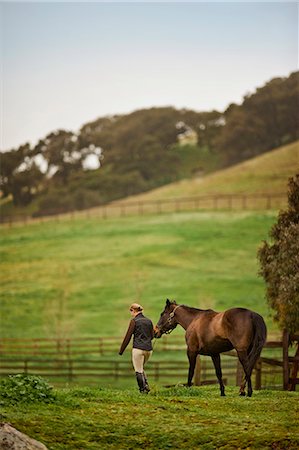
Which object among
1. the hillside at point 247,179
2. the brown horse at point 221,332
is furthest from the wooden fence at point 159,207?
the brown horse at point 221,332

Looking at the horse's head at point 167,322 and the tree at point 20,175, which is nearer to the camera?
the horse's head at point 167,322

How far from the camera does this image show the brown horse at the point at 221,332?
51.2 feet

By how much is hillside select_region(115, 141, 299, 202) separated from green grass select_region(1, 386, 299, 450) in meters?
41.4

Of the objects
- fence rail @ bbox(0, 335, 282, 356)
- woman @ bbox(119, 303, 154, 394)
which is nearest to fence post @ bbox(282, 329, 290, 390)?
woman @ bbox(119, 303, 154, 394)

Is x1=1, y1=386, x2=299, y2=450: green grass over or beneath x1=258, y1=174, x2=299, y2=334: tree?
beneath

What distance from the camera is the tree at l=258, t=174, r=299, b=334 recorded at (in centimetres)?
2117

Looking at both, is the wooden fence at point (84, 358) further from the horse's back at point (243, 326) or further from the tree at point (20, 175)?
the horse's back at point (243, 326)

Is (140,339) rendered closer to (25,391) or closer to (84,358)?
(25,391)

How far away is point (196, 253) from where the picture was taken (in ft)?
174

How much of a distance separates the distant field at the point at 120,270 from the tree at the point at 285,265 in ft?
63.1

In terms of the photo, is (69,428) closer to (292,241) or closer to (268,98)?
(292,241)

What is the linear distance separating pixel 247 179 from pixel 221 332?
48.5m

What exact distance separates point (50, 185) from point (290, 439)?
51.3m

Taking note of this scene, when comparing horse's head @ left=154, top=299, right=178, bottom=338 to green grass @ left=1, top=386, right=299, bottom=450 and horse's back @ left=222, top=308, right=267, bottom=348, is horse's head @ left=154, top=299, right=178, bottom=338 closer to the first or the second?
horse's back @ left=222, top=308, right=267, bottom=348
